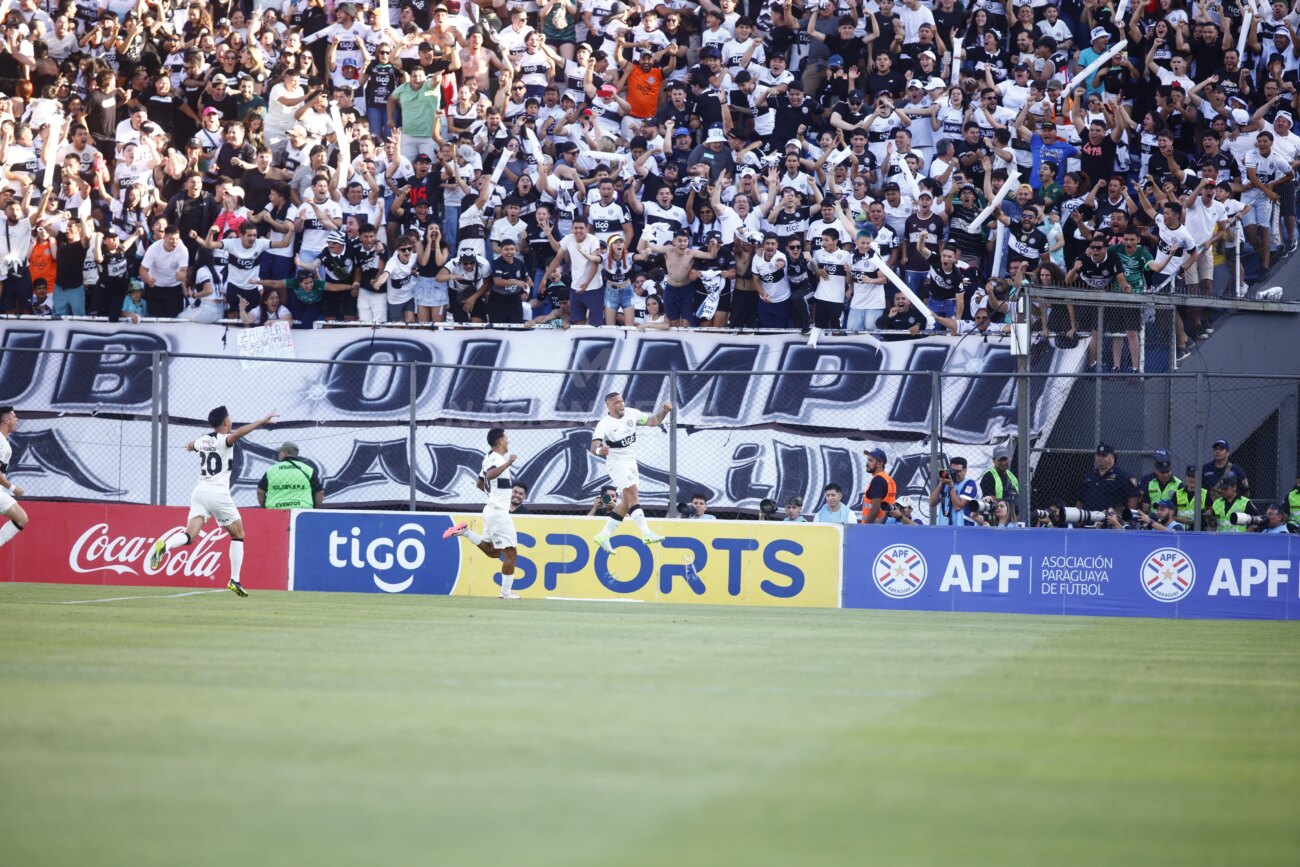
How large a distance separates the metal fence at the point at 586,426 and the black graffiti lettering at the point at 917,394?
28 millimetres

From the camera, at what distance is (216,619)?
15.0 metres

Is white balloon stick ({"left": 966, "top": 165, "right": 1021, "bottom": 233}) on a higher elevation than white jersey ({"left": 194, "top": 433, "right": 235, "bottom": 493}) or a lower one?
higher

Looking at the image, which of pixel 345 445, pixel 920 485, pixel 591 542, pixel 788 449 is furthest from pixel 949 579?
pixel 345 445

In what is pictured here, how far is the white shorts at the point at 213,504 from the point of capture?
62.4ft

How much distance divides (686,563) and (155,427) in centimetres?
740

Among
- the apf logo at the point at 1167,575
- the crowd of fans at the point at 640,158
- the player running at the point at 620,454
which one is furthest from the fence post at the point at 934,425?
the player running at the point at 620,454

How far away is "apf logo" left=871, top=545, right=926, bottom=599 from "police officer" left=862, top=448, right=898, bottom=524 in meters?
0.54

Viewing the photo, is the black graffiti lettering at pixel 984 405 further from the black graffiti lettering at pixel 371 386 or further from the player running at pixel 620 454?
the black graffiti lettering at pixel 371 386

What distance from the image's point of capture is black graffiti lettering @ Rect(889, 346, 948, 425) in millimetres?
21531

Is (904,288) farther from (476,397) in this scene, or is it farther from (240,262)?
(240,262)

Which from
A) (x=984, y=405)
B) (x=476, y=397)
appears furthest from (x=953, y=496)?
(x=476, y=397)

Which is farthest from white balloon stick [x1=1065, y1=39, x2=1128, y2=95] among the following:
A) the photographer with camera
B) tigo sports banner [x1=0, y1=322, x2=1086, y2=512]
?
the photographer with camera

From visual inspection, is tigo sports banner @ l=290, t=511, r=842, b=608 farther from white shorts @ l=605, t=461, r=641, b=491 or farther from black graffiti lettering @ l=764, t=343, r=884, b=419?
black graffiti lettering @ l=764, t=343, r=884, b=419

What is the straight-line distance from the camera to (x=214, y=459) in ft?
62.5
